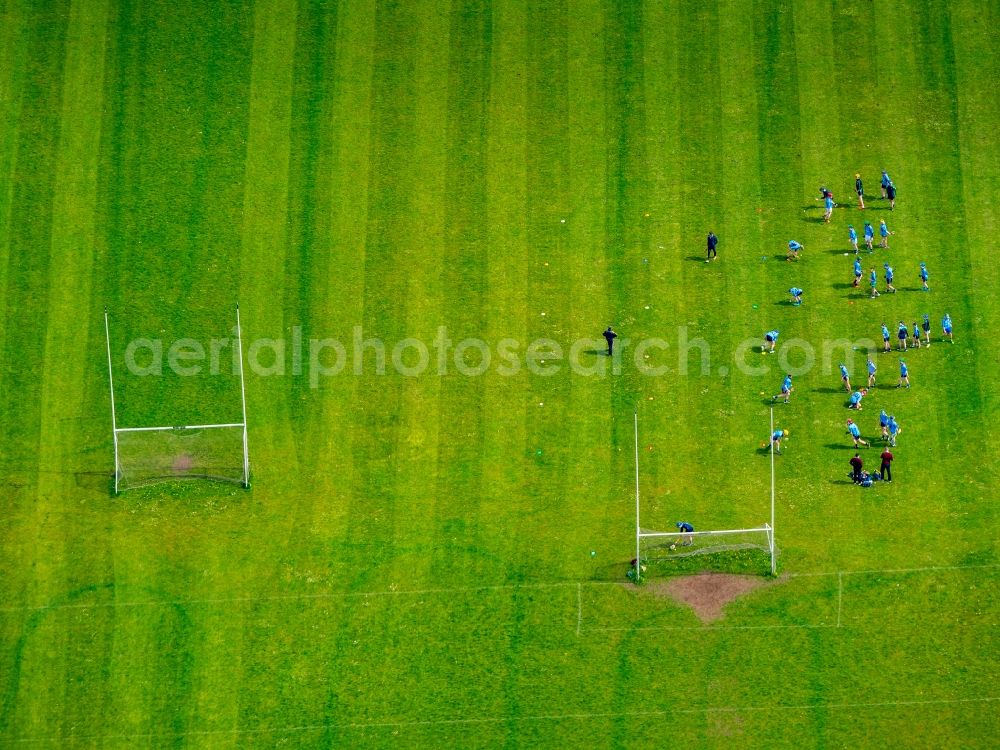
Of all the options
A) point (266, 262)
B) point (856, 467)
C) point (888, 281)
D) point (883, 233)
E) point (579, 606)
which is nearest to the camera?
point (579, 606)

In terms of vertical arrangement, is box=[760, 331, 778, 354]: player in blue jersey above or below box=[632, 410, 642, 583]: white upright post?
above

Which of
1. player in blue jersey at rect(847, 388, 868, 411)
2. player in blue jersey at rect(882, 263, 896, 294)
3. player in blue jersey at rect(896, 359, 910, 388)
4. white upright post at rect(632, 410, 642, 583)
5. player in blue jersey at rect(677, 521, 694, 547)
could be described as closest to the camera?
player in blue jersey at rect(677, 521, 694, 547)

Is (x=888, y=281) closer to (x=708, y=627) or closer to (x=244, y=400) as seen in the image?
(x=708, y=627)

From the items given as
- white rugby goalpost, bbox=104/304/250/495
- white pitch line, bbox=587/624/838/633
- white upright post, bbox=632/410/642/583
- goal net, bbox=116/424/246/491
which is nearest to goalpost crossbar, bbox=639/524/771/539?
white upright post, bbox=632/410/642/583

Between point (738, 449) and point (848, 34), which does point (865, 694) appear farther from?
point (848, 34)

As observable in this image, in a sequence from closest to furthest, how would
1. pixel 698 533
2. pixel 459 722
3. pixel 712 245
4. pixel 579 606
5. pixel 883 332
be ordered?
pixel 459 722 → pixel 579 606 → pixel 698 533 → pixel 883 332 → pixel 712 245

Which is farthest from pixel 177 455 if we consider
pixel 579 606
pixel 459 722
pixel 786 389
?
pixel 786 389

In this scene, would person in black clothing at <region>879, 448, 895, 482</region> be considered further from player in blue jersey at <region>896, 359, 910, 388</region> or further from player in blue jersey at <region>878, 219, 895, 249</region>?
player in blue jersey at <region>878, 219, 895, 249</region>
